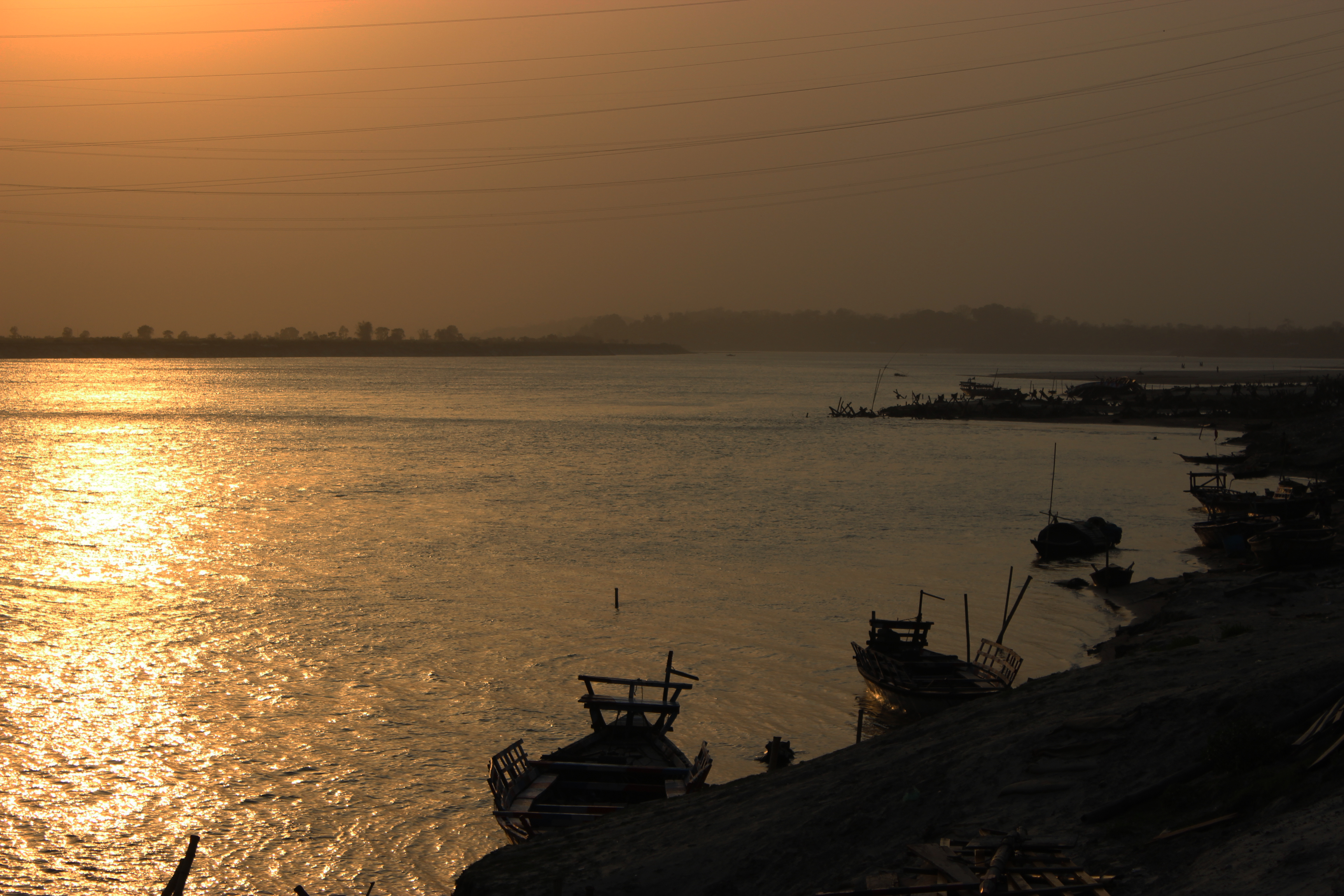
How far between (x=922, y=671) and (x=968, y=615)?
4.87 m

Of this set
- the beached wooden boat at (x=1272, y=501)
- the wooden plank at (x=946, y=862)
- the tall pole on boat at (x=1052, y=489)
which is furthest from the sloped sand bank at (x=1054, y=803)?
the tall pole on boat at (x=1052, y=489)

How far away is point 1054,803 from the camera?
42.7 ft

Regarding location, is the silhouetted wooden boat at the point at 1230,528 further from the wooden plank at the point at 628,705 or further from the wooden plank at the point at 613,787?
the wooden plank at the point at 613,787

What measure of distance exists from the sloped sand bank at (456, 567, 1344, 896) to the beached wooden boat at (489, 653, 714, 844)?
0.67 metres

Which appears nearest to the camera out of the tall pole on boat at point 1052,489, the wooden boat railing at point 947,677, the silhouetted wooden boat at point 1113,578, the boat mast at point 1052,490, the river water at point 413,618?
the river water at point 413,618

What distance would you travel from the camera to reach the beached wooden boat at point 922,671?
69.6 ft

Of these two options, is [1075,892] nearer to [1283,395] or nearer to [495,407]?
[1283,395]

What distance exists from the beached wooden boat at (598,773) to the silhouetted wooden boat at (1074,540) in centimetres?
2588

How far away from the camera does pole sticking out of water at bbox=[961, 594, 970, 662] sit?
2400cm

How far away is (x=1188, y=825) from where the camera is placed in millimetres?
11422

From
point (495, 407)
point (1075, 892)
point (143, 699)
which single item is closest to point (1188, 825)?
point (1075, 892)

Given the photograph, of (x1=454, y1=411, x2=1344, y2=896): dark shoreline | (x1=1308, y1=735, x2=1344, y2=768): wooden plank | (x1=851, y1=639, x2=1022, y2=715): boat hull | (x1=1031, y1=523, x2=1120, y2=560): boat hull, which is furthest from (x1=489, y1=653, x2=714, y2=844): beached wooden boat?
(x1=1031, y1=523, x2=1120, y2=560): boat hull

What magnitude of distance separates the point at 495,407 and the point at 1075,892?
144952mm

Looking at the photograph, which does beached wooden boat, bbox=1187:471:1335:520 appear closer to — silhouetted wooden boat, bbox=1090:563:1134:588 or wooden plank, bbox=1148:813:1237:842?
silhouetted wooden boat, bbox=1090:563:1134:588
